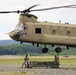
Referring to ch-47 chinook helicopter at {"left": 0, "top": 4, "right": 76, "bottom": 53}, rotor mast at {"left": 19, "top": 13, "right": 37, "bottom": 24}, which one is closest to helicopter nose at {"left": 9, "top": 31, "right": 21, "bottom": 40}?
ch-47 chinook helicopter at {"left": 0, "top": 4, "right": 76, "bottom": 53}

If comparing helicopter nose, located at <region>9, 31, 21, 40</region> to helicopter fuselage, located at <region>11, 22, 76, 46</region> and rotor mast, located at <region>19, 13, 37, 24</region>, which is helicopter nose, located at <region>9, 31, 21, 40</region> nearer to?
helicopter fuselage, located at <region>11, 22, 76, 46</region>

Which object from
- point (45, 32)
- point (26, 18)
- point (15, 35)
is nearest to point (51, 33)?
point (45, 32)

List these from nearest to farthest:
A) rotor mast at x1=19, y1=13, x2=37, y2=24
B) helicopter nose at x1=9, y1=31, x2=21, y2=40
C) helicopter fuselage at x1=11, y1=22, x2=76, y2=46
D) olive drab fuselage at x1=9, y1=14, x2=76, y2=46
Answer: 1. helicopter nose at x1=9, y1=31, x2=21, y2=40
2. rotor mast at x1=19, y1=13, x2=37, y2=24
3. olive drab fuselage at x1=9, y1=14, x2=76, y2=46
4. helicopter fuselage at x1=11, y1=22, x2=76, y2=46

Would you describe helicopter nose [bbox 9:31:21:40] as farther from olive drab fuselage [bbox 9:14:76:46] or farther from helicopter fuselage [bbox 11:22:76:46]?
helicopter fuselage [bbox 11:22:76:46]

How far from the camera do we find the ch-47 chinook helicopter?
4272 cm

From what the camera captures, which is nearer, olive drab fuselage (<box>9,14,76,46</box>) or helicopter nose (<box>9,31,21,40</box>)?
helicopter nose (<box>9,31,21,40</box>)

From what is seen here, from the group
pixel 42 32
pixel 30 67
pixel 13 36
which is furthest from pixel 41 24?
pixel 30 67

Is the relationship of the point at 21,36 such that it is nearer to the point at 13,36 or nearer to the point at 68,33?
→ the point at 13,36

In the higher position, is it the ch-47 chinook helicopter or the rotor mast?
the rotor mast

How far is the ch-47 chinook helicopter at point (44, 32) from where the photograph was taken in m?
42.7

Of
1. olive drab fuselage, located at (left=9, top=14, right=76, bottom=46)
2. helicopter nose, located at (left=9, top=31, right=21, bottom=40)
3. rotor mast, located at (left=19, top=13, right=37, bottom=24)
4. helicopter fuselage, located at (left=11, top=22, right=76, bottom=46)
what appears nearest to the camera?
helicopter nose, located at (left=9, top=31, right=21, bottom=40)

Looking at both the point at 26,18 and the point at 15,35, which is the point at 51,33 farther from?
the point at 15,35

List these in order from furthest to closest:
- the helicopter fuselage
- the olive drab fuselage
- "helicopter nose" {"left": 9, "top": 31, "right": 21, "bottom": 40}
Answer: the helicopter fuselage
the olive drab fuselage
"helicopter nose" {"left": 9, "top": 31, "right": 21, "bottom": 40}

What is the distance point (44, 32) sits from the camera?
43.5 metres
